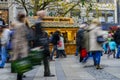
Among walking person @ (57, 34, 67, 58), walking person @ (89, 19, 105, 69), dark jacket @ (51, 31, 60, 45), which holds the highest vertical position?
walking person @ (89, 19, 105, 69)

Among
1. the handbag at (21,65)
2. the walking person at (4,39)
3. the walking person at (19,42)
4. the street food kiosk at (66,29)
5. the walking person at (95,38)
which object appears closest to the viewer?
the handbag at (21,65)

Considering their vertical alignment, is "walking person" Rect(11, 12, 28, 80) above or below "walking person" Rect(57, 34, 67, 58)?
above

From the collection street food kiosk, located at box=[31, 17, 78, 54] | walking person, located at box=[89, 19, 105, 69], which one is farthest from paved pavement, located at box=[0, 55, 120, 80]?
street food kiosk, located at box=[31, 17, 78, 54]

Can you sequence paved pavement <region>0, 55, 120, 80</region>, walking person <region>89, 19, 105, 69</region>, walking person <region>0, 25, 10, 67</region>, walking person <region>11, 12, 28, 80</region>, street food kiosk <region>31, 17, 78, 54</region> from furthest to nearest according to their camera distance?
street food kiosk <region>31, 17, 78, 54</region> < walking person <region>0, 25, 10, 67</region> < walking person <region>89, 19, 105, 69</region> < paved pavement <region>0, 55, 120, 80</region> < walking person <region>11, 12, 28, 80</region>

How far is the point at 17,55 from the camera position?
10.7 meters

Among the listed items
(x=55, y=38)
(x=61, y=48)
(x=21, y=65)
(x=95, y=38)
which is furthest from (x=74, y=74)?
(x=61, y=48)

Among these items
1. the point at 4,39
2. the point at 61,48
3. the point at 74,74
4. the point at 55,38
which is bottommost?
the point at 61,48

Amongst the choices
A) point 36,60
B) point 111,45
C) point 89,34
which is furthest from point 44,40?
point 111,45

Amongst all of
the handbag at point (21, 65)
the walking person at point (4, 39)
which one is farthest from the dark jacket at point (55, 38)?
the handbag at point (21, 65)

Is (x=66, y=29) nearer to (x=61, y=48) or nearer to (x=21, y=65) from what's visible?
(x=61, y=48)

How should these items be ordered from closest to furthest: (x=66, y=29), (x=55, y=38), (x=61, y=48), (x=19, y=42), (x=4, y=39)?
1. (x=19, y=42)
2. (x=4, y=39)
3. (x=55, y=38)
4. (x=61, y=48)
5. (x=66, y=29)

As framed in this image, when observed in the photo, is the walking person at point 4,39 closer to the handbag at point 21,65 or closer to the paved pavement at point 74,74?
the paved pavement at point 74,74

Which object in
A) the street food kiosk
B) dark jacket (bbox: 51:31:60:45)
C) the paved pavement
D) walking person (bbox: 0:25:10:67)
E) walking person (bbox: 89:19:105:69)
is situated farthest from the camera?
the street food kiosk

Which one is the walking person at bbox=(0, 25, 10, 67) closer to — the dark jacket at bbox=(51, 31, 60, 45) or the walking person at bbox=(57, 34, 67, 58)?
the dark jacket at bbox=(51, 31, 60, 45)
